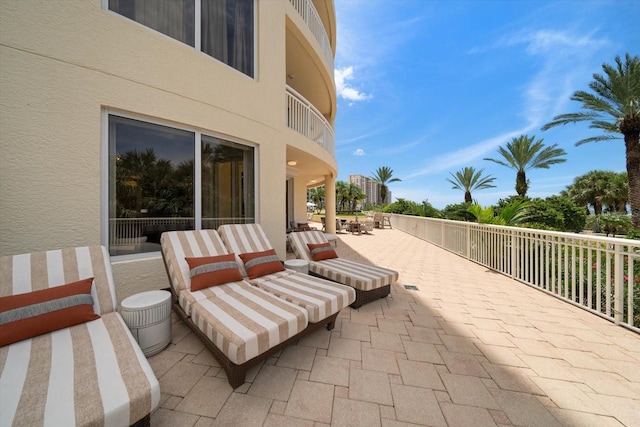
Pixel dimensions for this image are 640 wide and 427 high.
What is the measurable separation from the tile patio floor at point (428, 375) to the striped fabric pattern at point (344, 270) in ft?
1.43

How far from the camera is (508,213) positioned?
604cm

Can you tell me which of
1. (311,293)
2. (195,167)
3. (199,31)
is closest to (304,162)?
(195,167)

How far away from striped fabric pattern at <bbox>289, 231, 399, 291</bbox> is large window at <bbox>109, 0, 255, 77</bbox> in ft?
12.0

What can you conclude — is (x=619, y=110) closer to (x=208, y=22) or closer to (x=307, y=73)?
(x=307, y=73)

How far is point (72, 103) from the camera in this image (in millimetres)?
2770

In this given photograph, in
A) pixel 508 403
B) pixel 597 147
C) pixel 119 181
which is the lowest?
pixel 508 403

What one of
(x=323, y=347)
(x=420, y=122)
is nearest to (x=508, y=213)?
(x=323, y=347)

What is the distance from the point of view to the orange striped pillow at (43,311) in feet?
5.68

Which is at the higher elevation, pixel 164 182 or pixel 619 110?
pixel 619 110

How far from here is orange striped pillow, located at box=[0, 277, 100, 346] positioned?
173 centimetres

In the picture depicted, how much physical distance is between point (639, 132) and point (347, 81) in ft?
46.1

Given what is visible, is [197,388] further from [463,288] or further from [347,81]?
[347,81]

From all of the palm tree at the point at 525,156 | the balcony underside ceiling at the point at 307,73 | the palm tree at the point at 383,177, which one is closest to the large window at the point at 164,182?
the balcony underside ceiling at the point at 307,73

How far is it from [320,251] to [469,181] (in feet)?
69.3
